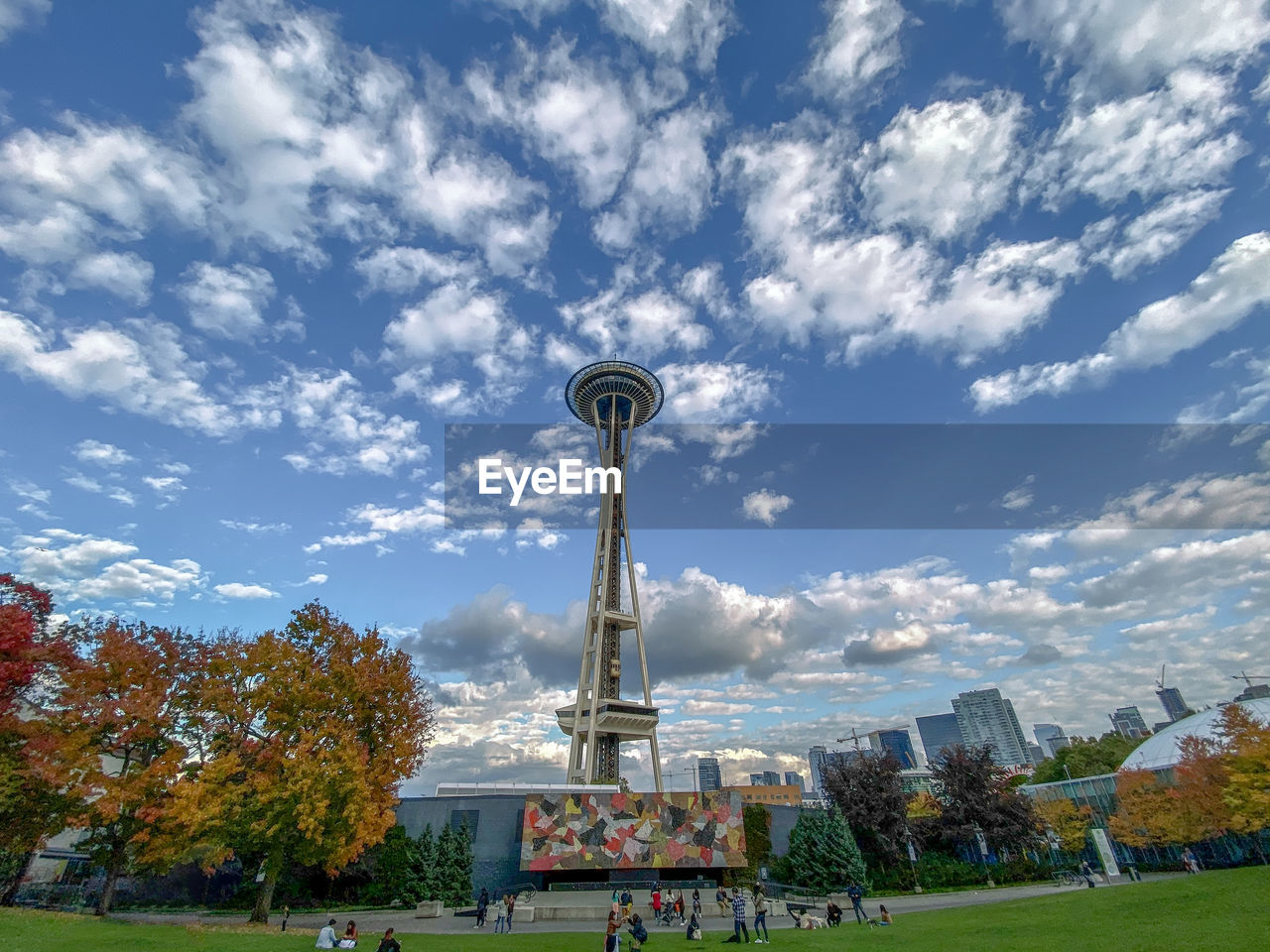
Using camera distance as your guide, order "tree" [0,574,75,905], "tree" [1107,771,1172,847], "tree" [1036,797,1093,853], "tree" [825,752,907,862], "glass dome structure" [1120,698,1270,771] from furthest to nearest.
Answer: "glass dome structure" [1120,698,1270,771] < "tree" [1036,797,1093,853] < "tree" [825,752,907,862] < "tree" [1107,771,1172,847] < "tree" [0,574,75,905]

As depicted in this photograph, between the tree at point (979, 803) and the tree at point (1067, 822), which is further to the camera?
the tree at point (1067, 822)

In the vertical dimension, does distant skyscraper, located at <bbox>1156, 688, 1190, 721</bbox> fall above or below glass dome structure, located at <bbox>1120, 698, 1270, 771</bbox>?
above

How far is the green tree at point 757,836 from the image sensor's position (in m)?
39.6

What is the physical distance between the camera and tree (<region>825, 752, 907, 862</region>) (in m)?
37.7

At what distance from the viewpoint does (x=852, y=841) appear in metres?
34.0

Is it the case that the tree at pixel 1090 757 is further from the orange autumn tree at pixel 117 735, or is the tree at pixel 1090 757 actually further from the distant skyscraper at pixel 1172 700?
the distant skyscraper at pixel 1172 700

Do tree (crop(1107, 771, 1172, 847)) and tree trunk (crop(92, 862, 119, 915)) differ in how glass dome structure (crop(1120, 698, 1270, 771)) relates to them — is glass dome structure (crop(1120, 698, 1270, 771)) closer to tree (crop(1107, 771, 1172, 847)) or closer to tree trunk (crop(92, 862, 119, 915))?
tree (crop(1107, 771, 1172, 847))

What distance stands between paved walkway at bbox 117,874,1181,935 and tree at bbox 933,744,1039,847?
3230 mm

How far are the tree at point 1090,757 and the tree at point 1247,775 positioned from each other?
33.8m

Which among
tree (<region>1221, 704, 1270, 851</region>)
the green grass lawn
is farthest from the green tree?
tree (<region>1221, 704, 1270, 851</region>)

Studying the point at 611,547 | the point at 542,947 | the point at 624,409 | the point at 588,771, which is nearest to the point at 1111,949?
the point at 542,947

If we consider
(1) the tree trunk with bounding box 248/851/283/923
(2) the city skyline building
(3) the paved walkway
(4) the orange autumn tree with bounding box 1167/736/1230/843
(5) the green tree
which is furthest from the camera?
(2) the city skyline building

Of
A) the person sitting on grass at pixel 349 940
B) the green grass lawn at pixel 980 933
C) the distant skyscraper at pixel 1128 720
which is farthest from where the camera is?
the distant skyscraper at pixel 1128 720

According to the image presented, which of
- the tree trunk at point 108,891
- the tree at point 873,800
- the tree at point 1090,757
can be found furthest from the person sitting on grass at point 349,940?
the tree at point 1090,757
